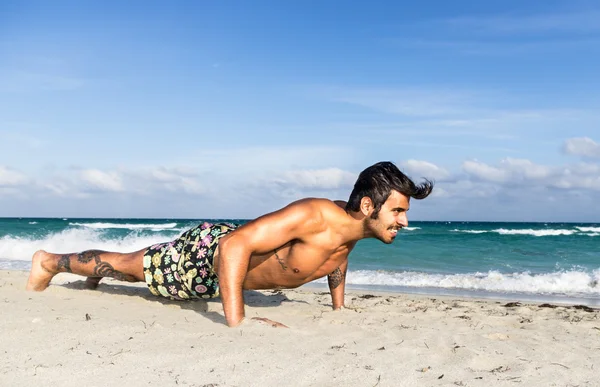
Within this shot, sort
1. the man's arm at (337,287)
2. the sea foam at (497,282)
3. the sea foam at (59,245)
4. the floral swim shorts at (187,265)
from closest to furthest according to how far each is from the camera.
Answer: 1. the floral swim shorts at (187,265)
2. the man's arm at (337,287)
3. the sea foam at (497,282)
4. the sea foam at (59,245)

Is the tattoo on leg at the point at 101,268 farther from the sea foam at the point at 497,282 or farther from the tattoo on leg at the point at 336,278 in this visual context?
the sea foam at the point at 497,282

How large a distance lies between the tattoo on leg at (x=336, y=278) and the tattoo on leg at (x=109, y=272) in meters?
1.87

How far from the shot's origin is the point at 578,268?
47.5 ft

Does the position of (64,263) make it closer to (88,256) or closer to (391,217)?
(88,256)

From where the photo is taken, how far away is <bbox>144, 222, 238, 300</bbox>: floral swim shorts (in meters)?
4.88

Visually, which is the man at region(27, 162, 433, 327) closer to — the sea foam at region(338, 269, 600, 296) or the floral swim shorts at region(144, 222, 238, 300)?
the floral swim shorts at region(144, 222, 238, 300)

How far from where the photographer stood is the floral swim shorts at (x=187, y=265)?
488 centimetres

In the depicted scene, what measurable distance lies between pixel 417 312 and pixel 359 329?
1.78 m

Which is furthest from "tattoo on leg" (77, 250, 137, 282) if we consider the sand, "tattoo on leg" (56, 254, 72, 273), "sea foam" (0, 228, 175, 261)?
"sea foam" (0, 228, 175, 261)

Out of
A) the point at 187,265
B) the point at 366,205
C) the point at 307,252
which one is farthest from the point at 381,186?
the point at 187,265

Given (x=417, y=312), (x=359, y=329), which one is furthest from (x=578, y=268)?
(x=359, y=329)

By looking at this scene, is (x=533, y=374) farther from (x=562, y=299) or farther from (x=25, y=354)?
(x=562, y=299)

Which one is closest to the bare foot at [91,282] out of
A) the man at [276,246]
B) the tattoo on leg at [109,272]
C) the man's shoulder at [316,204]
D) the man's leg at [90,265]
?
the man's leg at [90,265]

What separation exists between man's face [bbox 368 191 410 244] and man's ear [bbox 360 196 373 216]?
7 cm
